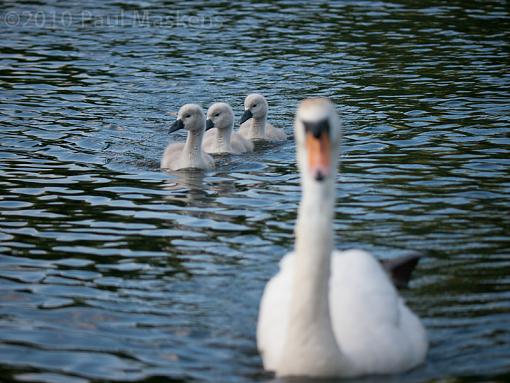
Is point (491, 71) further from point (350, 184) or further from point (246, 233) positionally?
point (246, 233)

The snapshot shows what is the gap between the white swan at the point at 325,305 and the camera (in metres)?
6.36

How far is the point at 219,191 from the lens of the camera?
12.4 m

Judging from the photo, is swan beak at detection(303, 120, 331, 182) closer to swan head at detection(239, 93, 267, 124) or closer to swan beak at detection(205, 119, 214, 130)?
swan beak at detection(205, 119, 214, 130)

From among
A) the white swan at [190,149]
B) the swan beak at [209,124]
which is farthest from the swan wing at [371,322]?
the swan beak at [209,124]

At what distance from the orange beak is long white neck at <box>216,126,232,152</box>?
8.85 meters

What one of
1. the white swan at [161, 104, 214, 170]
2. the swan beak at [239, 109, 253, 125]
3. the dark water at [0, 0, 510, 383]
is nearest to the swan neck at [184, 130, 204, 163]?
the white swan at [161, 104, 214, 170]

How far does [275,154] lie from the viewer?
47.9ft

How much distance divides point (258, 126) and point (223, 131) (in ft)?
2.37

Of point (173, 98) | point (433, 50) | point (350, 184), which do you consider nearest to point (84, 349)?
point (350, 184)

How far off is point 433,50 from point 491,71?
256 centimetres

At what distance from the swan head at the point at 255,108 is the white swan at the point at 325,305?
842 centimetres

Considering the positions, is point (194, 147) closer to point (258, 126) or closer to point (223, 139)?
point (223, 139)

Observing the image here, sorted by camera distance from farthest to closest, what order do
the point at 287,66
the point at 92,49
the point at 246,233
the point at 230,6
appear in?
1. the point at 230,6
2. the point at 92,49
3. the point at 287,66
4. the point at 246,233

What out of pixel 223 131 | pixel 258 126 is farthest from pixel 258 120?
pixel 223 131
